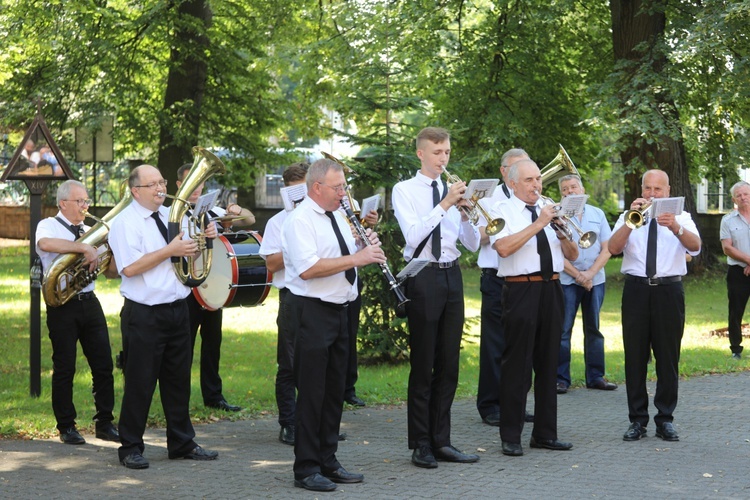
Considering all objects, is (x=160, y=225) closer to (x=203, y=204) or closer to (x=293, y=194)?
(x=203, y=204)

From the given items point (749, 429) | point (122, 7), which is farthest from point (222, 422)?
point (122, 7)

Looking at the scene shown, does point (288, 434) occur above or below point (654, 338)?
below

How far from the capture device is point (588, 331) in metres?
11.3

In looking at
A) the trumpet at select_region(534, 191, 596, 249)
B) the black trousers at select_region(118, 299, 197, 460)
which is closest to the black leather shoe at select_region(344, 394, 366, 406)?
the black trousers at select_region(118, 299, 197, 460)

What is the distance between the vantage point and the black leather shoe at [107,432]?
8.70 m

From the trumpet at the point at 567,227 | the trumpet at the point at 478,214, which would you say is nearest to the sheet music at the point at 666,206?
the trumpet at the point at 567,227

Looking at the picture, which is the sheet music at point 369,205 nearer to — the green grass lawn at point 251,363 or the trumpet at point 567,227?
the trumpet at point 567,227

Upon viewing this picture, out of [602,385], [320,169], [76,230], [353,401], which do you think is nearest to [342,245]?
[320,169]

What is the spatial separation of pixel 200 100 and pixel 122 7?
283 cm

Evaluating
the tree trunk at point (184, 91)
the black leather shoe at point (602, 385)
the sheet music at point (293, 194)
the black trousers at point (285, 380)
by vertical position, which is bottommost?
the black leather shoe at point (602, 385)

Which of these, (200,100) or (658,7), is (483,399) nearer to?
(658,7)

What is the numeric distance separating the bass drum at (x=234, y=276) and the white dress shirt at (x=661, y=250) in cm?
339

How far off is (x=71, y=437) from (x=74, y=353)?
2.26 ft

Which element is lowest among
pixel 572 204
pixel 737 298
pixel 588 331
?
pixel 588 331
